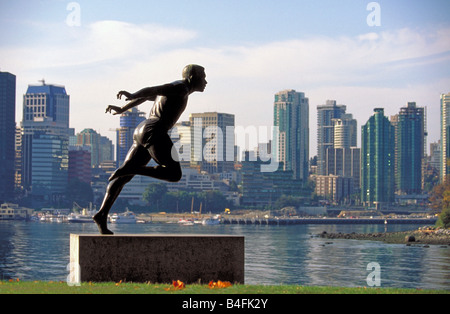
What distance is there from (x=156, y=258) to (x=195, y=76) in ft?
11.3

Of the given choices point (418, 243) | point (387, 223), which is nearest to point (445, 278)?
point (418, 243)

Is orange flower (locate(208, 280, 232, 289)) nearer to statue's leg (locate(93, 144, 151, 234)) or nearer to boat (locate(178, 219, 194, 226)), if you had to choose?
statue's leg (locate(93, 144, 151, 234))

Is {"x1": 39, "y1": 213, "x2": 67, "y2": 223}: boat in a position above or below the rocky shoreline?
below

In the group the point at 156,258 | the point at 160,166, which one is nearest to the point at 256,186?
the point at 160,166

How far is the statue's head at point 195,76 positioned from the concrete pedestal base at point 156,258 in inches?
111

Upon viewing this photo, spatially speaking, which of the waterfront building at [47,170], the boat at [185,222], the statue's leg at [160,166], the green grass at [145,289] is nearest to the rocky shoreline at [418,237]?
the boat at [185,222]

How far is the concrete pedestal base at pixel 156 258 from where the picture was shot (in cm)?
1330

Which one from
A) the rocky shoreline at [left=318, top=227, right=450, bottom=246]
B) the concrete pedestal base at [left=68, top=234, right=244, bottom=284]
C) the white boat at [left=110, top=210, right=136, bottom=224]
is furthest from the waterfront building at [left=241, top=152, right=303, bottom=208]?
the concrete pedestal base at [left=68, top=234, right=244, bottom=284]

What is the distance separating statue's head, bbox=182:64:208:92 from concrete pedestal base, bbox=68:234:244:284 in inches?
111

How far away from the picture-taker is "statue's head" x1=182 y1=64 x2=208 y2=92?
14.5 metres

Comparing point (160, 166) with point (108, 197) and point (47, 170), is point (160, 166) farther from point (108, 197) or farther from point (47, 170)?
point (47, 170)

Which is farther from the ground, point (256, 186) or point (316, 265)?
point (256, 186)

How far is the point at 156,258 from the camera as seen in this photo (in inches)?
532
